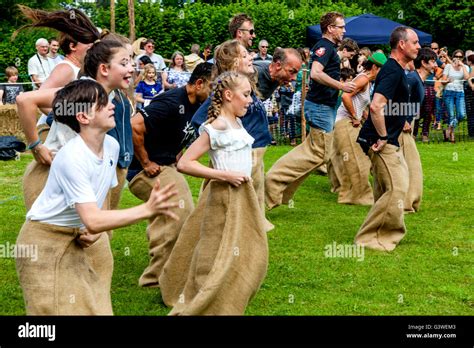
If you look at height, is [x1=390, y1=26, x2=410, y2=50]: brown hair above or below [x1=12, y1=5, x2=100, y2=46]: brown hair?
below

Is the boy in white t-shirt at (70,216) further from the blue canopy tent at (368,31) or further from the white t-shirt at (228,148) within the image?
the blue canopy tent at (368,31)

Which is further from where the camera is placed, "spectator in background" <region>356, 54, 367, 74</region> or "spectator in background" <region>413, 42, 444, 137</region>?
"spectator in background" <region>413, 42, 444, 137</region>

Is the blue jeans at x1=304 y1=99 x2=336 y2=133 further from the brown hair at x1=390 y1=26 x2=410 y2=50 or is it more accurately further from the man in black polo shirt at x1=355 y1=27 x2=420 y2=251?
the brown hair at x1=390 y1=26 x2=410 y2=50

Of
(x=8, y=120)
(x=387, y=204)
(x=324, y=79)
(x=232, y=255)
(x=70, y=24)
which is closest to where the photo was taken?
(x=232, y=255)

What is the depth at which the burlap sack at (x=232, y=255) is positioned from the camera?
20.4 ft

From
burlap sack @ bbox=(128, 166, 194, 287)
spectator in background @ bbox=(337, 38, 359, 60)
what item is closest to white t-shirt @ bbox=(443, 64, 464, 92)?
spectator in background @ bbox=(337, 38, 359, 60)

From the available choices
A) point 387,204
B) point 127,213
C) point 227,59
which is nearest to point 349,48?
point 387,204

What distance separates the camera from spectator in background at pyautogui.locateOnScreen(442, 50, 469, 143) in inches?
808

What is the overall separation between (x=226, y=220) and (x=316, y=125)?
19.3ft

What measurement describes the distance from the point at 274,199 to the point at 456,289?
4.15 meters

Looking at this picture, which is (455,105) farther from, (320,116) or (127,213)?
(127,213)

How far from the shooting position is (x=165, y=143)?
7977 millimetres

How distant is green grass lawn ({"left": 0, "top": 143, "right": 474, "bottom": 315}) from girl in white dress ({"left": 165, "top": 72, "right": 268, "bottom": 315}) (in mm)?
1069

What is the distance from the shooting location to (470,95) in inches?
816
